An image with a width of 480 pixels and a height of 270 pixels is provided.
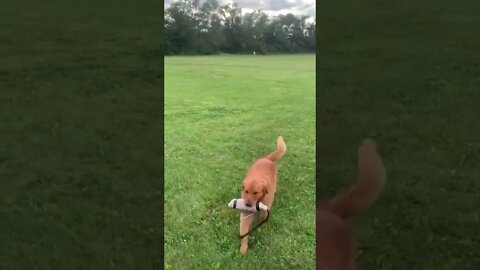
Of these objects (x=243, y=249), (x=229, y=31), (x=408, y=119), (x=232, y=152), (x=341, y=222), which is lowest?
(x=243, y=249)

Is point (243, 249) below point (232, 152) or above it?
below

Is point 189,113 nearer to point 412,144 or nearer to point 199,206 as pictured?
point 199,206

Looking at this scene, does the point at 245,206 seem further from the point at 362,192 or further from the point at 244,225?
the point at 362,192

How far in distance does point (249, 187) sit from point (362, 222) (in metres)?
0.39

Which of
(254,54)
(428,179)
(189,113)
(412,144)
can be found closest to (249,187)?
(189,113)

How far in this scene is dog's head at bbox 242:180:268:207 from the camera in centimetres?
178

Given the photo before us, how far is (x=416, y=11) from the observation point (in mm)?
3033

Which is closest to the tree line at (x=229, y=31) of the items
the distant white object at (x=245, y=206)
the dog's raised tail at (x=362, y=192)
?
the dog's raised tail at (x=362, y=192)

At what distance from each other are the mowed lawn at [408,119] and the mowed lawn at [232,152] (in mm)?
154
